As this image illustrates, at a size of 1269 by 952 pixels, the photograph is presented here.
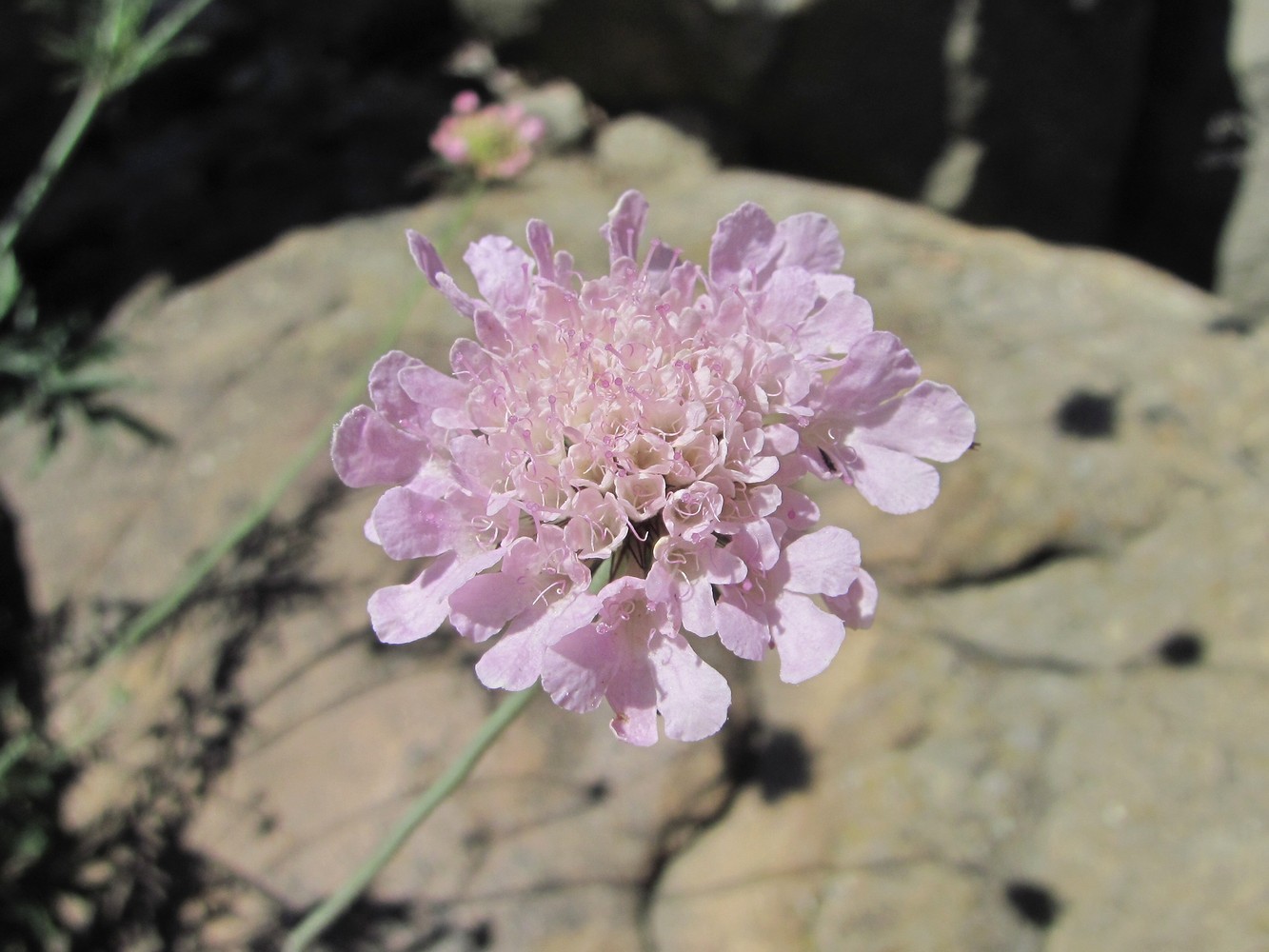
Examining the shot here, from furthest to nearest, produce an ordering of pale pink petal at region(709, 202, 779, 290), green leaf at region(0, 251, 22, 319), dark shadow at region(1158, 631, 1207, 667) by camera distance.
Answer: dark shadow at region(1158, 631, 1207, 667) < green leaf at region(0, 251, 22, 319) < pale pink petal at region(709, 202, 779, 290)

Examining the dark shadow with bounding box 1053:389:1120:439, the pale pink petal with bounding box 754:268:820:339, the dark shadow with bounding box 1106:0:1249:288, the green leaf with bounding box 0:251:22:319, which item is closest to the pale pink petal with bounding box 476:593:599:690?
the pale pink petal with bounding box 754:268:820:339

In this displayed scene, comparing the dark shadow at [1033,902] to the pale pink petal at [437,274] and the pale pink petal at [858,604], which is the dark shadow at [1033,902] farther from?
the pale pink petal at [437,274]

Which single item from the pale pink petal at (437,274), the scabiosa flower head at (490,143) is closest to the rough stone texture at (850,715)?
the scabiosa flower head at (490,143)

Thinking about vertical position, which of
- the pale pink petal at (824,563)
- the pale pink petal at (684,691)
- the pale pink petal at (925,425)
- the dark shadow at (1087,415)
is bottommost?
the dark shadow at (1087,415)

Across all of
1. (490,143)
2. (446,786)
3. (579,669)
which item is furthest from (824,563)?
(490,143)

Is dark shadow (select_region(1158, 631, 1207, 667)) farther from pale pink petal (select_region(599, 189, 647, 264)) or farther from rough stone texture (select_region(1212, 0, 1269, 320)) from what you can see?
pale pink petal (select_region(599, 189, 647, 264))

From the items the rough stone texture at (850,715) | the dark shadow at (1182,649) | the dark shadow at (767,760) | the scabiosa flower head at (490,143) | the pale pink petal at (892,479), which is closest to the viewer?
the pale pink petal at (892,479)
